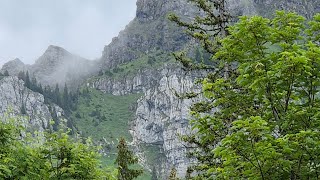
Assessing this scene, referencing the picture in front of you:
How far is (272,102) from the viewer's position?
48.1 ft

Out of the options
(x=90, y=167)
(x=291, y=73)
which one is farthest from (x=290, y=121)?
(x=90, y=167)

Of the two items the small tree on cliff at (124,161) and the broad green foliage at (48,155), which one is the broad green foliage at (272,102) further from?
the small tree on cliff at (124,161)

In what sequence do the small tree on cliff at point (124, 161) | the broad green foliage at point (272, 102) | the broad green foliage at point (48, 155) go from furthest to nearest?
the small tree on cliff at point (124, 161), the broad green foliage at point (48, 155), the broad green foliage at point (272, 102)

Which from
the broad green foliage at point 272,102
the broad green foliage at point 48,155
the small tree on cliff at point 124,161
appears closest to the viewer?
the broad green foliage at point 272,102

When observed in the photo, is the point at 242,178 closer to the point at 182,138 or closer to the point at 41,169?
the point at 41,169

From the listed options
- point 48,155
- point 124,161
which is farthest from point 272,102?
point 124,161

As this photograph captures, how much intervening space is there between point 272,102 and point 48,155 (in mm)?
9123

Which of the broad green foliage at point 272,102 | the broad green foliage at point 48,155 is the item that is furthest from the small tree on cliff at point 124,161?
the broad green foliage at point 272,102

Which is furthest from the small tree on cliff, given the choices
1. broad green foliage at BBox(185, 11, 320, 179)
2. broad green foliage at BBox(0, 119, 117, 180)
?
broad green foliage at BBox(185, 11, 320, 179)

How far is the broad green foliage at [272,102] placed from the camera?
1271 centimetres

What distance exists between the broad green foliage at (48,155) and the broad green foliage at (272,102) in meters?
4.87

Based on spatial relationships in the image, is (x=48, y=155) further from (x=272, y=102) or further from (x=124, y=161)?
(x=124, y=161)

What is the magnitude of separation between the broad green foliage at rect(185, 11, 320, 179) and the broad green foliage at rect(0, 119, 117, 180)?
4.87 m

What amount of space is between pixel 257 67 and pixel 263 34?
6.33 feet
